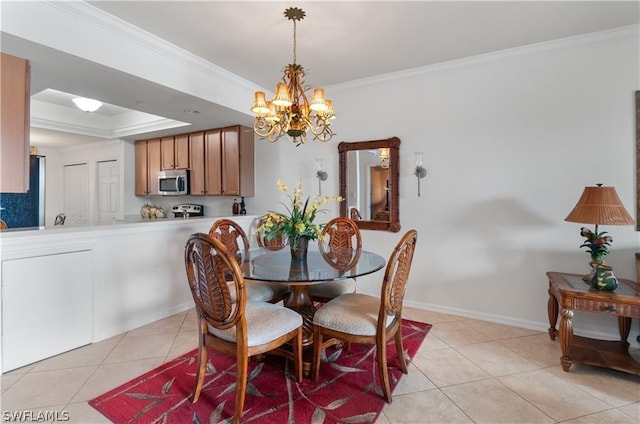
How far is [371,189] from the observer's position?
11.8ft

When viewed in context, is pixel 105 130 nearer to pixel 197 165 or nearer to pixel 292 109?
pixel 197 165

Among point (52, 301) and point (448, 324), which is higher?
point (52, 301)

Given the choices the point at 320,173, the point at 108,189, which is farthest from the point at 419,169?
A: the point at 108,189

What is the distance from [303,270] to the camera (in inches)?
78.4

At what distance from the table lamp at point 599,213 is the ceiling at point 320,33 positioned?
139 cm

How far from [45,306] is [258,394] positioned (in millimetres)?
1801

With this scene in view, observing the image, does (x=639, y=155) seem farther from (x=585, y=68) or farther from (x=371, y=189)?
(x=371, y=189)

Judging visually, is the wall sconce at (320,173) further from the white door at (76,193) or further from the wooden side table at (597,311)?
the white door at (76,193)

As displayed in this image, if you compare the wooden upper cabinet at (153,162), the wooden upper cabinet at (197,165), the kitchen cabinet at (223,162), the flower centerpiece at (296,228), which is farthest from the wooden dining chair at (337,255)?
the wooden upper cabinet at (153,162)

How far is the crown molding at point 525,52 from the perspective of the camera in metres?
2.56

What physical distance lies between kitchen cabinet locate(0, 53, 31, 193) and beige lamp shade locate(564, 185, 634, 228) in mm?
3959

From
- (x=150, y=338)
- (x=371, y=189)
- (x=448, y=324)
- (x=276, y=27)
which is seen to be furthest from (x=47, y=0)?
(x=448, y=324)

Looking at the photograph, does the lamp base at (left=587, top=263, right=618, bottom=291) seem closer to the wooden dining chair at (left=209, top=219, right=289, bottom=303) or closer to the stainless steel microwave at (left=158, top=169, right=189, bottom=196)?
the wooden dining chair at (left=209, top=219, right=289, bottom=303)

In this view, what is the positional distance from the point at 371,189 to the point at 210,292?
7.82ft
